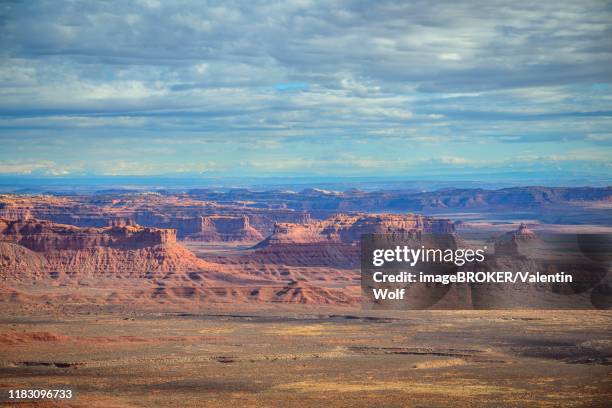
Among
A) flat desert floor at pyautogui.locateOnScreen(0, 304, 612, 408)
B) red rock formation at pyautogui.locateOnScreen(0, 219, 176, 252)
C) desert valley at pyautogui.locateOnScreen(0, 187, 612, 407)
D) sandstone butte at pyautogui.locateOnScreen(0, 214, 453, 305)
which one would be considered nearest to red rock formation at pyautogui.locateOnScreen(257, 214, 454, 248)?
desert valley at pyautogui.locateOnScreen(0, 187, 612, 407)

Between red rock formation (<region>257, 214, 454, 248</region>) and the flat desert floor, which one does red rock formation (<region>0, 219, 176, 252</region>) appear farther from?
the flat desert floor

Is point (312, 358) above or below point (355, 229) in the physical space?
below

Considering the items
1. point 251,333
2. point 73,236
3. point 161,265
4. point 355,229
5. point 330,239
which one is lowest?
point 251,333

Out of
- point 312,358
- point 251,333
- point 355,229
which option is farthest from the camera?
point 355,229

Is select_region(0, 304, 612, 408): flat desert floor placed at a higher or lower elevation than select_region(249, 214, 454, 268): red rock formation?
lower

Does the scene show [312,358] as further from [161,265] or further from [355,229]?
[355,229]

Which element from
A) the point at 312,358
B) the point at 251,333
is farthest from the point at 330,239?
the point at 312,358

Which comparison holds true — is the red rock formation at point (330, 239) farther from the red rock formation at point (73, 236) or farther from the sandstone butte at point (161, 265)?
the red rock formation at point (73, 236)

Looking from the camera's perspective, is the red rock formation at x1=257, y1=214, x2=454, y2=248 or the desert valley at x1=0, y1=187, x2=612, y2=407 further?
Result: the red rock formation at x1=257, y1=214, x2=454, y2=248
